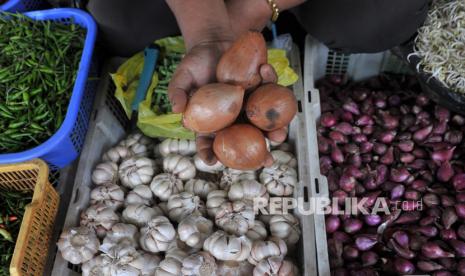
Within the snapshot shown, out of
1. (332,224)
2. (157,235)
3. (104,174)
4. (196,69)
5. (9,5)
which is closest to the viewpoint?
(196,69)

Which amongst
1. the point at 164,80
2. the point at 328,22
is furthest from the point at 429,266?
the point at 164,80

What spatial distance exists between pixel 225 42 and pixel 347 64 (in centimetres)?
81

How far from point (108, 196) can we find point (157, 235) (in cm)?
24

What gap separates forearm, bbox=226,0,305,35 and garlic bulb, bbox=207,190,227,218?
1.59ft

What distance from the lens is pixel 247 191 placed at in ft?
4.60

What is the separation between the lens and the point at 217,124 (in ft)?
3.23

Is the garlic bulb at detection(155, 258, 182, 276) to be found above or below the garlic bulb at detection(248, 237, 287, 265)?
above

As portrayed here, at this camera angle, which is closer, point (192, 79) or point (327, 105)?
point (192, 79)

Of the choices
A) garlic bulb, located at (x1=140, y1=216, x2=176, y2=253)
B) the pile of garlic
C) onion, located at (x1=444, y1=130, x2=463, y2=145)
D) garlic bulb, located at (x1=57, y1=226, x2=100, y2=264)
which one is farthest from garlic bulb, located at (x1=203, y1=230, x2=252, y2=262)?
onion, located at (x1=444, y1=130, x2=463, y2=145)

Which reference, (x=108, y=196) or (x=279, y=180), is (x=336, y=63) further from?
(x=108, y=196)

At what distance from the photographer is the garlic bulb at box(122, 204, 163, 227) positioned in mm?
1398

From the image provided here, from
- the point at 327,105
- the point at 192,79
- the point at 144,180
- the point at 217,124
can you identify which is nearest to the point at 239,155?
the point at 217,124

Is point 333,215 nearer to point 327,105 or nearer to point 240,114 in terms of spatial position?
point 327,105

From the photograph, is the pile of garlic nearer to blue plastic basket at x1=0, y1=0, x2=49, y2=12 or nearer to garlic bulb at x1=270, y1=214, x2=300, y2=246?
garlic bulb at x1=270, y1=214, x2=300, y2=246
